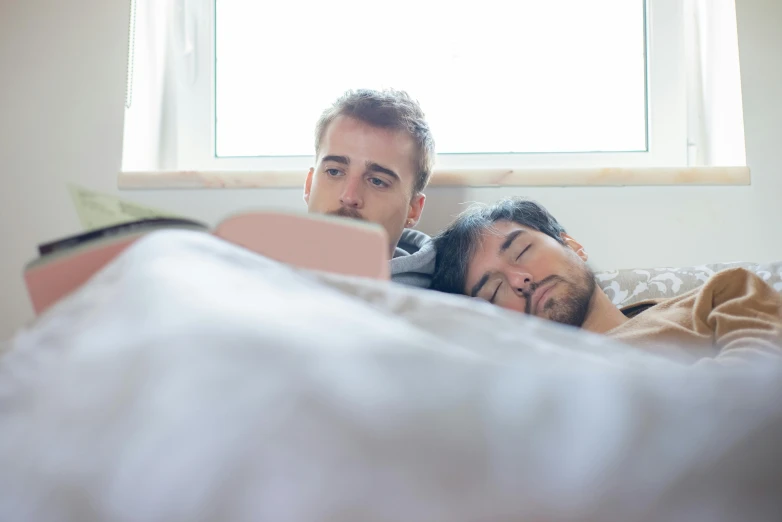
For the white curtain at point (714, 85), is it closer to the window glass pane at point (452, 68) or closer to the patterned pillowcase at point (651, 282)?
the window glass pane at point (452, 68)

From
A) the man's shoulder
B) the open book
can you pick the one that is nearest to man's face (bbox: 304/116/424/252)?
the man's shoulder

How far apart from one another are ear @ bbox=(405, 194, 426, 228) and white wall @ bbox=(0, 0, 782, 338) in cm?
13

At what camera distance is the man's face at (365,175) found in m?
1.32

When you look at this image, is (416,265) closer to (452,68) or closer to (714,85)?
(452,68)

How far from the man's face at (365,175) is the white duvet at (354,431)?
103cm

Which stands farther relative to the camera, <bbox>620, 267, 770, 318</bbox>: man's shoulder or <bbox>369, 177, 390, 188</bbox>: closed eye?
<bbox>369, 177, 390, 188</bbox>: closed eye

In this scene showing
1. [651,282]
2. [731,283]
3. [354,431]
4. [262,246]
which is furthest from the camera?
[651,282]

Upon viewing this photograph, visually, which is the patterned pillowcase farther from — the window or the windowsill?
the window

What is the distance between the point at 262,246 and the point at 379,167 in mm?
882

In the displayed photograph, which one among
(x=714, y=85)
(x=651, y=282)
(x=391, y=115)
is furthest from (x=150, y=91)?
(x=714, y=85)

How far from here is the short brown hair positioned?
1388 mm

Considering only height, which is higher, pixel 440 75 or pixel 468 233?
pixel 440 75

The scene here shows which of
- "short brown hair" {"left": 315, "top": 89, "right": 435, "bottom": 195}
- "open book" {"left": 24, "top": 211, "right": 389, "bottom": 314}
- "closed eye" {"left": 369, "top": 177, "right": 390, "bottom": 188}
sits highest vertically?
"short brown hair" {"left": 315, "top": 89, "right": 435, "bottom": 195}

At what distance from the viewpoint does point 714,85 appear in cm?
171
